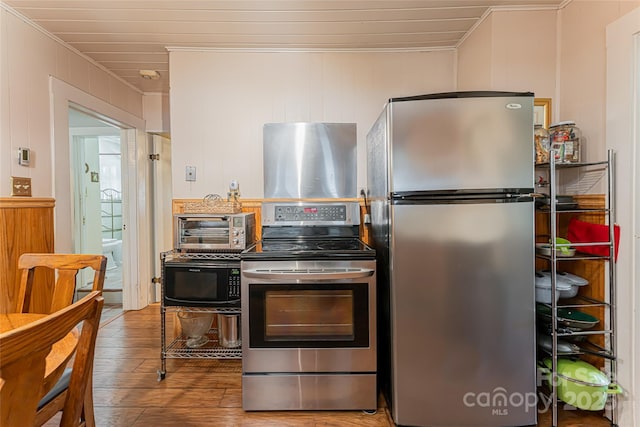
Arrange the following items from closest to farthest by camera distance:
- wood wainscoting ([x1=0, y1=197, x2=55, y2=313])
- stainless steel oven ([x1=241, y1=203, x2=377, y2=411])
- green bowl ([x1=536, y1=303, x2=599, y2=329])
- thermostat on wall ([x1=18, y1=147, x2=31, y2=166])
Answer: green bowl ([x1=536, y1=303, x2=599, y2=329]), stainless steel oven ([x1=241, y1=203, x2=377, y2=411]), wood wainscoting ([x1=0, y1=197, x2=55, y2=313]), thermostat on wall ([x1=18, y1=147, x2=31, y2=166])

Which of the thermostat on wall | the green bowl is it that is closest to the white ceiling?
the thermostat on wall

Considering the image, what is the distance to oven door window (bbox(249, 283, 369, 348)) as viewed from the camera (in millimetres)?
1799

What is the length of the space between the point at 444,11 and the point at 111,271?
5.72 m

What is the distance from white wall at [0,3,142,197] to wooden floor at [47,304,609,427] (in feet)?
4.43

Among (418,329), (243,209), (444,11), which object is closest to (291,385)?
(418,329)

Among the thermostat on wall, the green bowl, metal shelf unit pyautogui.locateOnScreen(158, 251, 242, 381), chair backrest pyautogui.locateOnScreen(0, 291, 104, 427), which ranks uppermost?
the thermostat on wall

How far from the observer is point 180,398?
6.44ft

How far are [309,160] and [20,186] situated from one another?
1950 mm

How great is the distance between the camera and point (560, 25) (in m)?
2.03

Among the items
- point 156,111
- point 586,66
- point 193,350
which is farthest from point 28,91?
point 586,66

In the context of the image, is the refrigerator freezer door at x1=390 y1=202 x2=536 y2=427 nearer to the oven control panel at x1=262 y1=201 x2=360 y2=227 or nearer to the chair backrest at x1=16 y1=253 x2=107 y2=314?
the oven control panel at x1=262 y1=201 x2=360 y2=227

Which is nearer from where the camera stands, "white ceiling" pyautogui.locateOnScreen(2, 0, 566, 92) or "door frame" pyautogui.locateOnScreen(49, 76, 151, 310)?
"white ceiling" pyautogui.locateOnScreen(2, 0, 566, 92)

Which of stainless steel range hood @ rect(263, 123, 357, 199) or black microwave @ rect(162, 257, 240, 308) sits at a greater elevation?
stainless steel range hood @ rect(263, 123, 357, 199)

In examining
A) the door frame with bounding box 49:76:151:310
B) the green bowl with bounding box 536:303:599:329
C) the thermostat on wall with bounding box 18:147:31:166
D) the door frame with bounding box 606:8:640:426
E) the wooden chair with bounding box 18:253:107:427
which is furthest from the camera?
the door frame with bounding box 49:76:151:310
